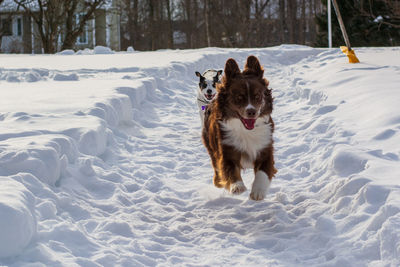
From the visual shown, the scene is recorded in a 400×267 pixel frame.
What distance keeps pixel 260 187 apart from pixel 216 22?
140 ft

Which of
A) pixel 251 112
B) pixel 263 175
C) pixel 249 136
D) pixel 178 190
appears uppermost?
pixel 251 112

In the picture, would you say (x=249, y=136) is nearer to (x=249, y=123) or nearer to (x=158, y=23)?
(x=249, y=123)

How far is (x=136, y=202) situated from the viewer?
518cm

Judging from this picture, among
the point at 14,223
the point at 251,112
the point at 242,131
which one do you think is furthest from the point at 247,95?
the point at 14,223

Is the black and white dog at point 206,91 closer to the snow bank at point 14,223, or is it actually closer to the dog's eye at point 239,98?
the dog's eye at point 239,98

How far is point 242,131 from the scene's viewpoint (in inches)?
206

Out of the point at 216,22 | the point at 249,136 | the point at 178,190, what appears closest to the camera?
the point at 249,136

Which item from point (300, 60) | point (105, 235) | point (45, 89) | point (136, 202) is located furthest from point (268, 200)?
point (300, 60)

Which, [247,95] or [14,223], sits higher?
[247,95]

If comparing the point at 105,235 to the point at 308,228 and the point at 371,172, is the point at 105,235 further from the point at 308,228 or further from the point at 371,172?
the point at 371,172

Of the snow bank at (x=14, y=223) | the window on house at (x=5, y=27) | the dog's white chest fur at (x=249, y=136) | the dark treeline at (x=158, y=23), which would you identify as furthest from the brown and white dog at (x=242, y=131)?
the window on house at (x=5, y=27)

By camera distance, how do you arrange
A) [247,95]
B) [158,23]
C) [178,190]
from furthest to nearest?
[158,23], [178,190], [247,95]

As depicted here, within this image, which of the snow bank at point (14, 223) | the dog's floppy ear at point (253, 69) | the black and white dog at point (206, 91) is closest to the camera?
the snow bank at point (14, 223)

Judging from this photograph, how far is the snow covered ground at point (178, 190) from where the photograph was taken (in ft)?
12.0
